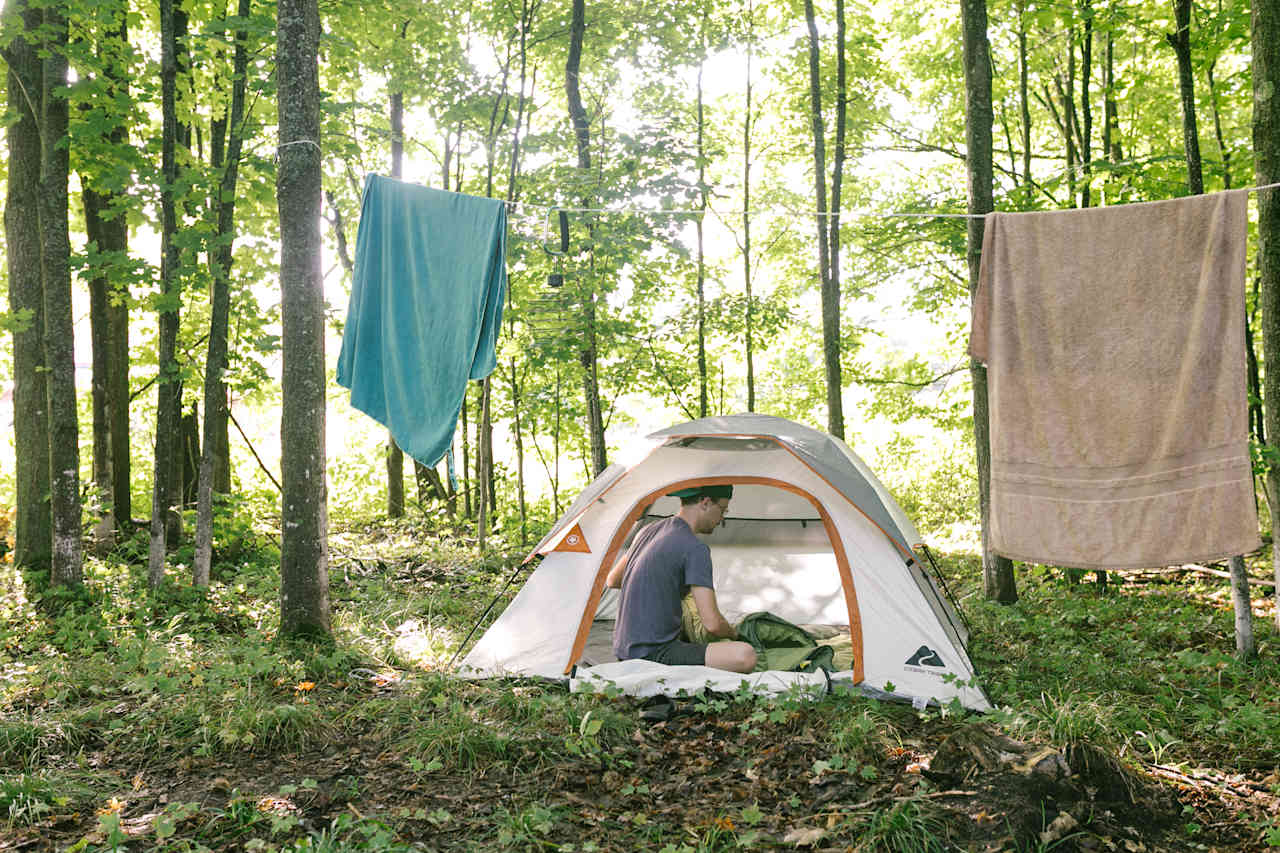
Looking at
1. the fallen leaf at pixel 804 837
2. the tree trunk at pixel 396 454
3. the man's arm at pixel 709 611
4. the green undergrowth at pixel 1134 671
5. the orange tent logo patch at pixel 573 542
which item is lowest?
the fallen leaf at pixel 804 837

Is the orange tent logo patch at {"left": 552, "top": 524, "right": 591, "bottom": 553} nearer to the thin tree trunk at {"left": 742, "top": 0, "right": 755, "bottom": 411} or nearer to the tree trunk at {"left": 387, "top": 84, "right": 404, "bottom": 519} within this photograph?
the thin tree trunk at {"left": 742, "top": 0, "right": 755, "bottom": 411}

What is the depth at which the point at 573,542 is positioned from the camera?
5.03 meters

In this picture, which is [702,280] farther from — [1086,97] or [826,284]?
[1086,97]

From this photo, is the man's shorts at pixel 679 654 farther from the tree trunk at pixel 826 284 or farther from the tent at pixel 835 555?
the tree trunk at pixel 826 284

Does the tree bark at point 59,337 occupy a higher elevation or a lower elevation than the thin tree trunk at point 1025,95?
lower

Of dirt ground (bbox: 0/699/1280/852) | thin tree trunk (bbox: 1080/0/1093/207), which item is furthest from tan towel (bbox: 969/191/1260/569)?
thin tree trunk (bbox: 1080/0/1093/207)

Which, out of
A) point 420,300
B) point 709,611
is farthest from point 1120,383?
point 420,300

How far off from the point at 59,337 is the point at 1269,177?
750cm

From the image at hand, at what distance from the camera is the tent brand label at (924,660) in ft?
14.2

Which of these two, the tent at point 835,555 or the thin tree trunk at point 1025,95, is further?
the thin tree trunk at point 1025,95


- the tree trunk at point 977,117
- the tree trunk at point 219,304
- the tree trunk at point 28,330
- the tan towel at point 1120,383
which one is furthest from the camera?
the tree trunk at point 28,330

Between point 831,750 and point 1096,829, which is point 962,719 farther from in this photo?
point 1096,829

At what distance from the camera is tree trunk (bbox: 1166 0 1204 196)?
5.23 m

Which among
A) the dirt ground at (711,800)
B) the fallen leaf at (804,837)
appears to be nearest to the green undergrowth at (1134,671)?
the dirt ground at (711,800)
